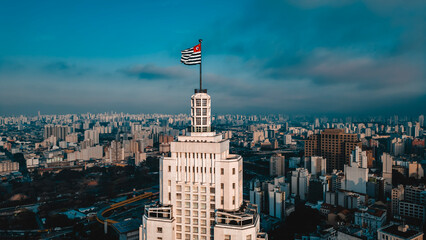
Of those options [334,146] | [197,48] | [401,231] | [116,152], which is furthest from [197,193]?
[116,152]

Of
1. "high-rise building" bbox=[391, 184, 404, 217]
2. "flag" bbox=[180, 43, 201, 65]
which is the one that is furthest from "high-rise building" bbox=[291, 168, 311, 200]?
"flag" bbox=[180, 43, 201, 65]

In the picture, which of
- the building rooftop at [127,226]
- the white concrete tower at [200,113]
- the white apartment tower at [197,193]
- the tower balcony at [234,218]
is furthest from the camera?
the building rooftop at [127,226]

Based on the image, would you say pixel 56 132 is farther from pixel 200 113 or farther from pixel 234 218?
pixel 234 218


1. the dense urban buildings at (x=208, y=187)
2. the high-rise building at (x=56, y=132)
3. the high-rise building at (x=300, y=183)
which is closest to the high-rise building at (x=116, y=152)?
the dense urban buildings at (x=208, y=187)

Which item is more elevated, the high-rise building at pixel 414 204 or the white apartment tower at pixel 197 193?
the white apartment tower at pixel 197 193

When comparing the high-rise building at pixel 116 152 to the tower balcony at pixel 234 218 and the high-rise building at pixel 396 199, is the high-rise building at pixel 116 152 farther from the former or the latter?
the tower balcony at pixel 234 218

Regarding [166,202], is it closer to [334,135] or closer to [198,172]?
[198,172]

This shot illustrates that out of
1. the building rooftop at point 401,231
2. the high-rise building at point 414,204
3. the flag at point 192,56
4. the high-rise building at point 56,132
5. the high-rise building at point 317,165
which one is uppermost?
the flag at point 192,56
